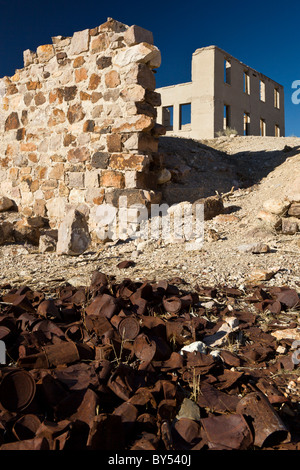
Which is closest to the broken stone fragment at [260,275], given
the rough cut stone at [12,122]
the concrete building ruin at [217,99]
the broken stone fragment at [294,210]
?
the broken stone fragment at [294,210]

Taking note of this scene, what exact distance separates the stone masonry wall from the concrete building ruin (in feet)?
36.8

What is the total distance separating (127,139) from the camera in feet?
16.2

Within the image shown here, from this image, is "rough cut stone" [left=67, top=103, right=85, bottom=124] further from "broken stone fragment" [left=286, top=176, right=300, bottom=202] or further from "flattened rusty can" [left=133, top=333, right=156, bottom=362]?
"flattened rusty can" [left=133, top=333, right=156, bottom=362]

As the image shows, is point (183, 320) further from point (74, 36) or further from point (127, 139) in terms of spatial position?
point (74, 36)

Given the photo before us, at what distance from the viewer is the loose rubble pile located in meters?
1.08

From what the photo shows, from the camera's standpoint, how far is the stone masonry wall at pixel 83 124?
4.89m

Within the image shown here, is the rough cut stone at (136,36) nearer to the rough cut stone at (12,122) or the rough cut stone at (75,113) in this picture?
the rough cut stone at (75,113)

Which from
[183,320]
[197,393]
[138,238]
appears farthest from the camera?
[138,238]

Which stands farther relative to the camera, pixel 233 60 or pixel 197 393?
pixel 233 60

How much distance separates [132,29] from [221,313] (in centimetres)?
422

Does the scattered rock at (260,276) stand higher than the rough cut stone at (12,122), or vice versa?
the rough cut stone at (12,122)

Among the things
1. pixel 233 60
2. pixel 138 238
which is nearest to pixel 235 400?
pixel 138 238

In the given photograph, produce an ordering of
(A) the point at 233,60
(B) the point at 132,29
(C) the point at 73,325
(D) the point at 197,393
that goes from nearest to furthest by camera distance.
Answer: (D) the point at 197,393 < (C) the point at 73,325 < (B) the point at 132,29 < (A) the point at 233,60

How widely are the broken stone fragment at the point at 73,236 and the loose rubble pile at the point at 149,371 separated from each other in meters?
1.71
